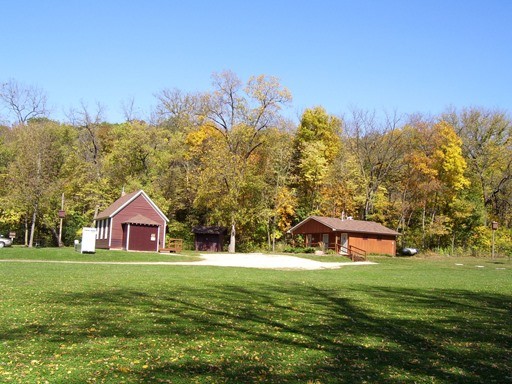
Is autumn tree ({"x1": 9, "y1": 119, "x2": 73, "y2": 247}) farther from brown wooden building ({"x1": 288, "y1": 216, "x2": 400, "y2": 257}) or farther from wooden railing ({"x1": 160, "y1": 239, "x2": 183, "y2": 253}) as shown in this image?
brown wooden building ({"x1": 288, "y1": 216, "x2": 400, "y2": 257})

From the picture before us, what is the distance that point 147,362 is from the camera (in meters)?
7.36

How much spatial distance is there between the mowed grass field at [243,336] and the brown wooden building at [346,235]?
114 feet

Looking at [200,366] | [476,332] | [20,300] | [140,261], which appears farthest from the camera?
[140,261]

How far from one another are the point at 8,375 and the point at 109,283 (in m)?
11.3

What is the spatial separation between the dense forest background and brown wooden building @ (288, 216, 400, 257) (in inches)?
177

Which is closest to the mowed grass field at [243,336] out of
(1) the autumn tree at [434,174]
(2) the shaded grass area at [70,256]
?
(2) the shaded grass area at [70,256]

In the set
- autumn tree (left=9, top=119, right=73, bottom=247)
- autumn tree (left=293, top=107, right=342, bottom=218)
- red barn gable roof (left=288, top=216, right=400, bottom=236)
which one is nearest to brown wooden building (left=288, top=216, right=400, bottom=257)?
red barn gable roof (left=288, top=216, right=400, bottom=236)

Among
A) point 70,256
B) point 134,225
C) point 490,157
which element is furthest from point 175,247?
point 490,157

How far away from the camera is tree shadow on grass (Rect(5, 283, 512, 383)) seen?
7.27 meters

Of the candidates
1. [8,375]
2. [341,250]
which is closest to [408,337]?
[8,375]

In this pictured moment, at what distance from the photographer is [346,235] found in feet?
172

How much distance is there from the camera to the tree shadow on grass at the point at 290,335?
7270 millimetres

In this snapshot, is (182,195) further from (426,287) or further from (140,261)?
(426,287)

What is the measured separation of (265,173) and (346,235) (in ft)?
39.5
